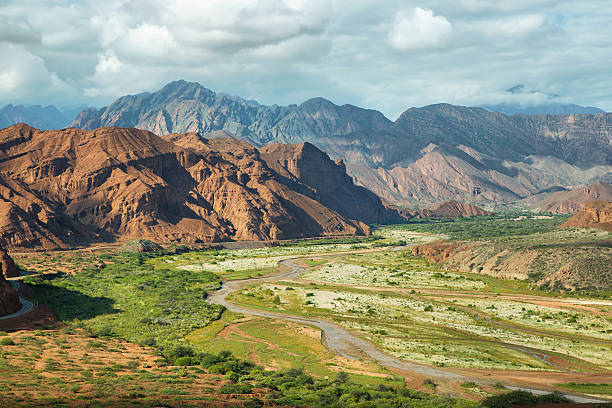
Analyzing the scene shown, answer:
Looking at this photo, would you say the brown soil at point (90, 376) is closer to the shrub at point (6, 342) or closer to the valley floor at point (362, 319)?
the shrub at point (6, 342)

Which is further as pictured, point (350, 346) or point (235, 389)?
point (350, 346)

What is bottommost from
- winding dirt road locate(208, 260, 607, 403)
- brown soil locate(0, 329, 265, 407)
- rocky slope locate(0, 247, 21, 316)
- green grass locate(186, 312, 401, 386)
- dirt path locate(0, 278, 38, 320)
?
winding dirt road locate(208, 260, 607, 403)

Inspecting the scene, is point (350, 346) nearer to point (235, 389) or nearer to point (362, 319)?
point (362, 319)

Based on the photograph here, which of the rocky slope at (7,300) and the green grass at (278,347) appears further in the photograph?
the rocky slope at (7,300)

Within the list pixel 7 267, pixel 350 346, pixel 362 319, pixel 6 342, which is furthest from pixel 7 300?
pixel 362 319

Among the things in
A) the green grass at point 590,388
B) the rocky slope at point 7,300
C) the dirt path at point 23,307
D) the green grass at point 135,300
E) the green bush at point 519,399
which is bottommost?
the green grass at point 590,388

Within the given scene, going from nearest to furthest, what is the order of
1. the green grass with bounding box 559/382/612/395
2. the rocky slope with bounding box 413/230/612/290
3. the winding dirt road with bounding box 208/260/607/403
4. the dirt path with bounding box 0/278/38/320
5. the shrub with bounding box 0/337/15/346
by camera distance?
the green grass with bounding box 559/382/612/395 < the winding dirt road with bounding box 208/260/607/403 < the shrub with bounding box 0/337/15/346 < the dirt path with bounding box 0/278/38/320 < the rocky slope with bounding box 413/230/612/290

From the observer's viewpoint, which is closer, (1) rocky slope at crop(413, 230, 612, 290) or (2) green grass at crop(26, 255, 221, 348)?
(2) green grass at crop(26, 255, 221, 348)

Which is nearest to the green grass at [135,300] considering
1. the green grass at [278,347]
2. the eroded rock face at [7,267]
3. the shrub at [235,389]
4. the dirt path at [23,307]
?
the dirt path at [23,307]

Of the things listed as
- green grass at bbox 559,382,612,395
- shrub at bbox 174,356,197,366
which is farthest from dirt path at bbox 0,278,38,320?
green grass at bbox 559,382,612,395

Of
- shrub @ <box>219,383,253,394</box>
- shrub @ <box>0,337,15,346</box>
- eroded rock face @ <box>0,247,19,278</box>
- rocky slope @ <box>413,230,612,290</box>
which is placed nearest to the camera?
shrub @ <box>219,383,253,394</box>

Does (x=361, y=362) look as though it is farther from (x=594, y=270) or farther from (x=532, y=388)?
(x=594, y=270)

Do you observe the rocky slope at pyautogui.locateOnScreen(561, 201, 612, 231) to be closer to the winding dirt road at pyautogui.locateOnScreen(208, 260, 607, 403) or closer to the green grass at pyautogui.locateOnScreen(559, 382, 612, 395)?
the winding dirt road at pyautogui.locateOnScreen(208, 260, 607, 403)
